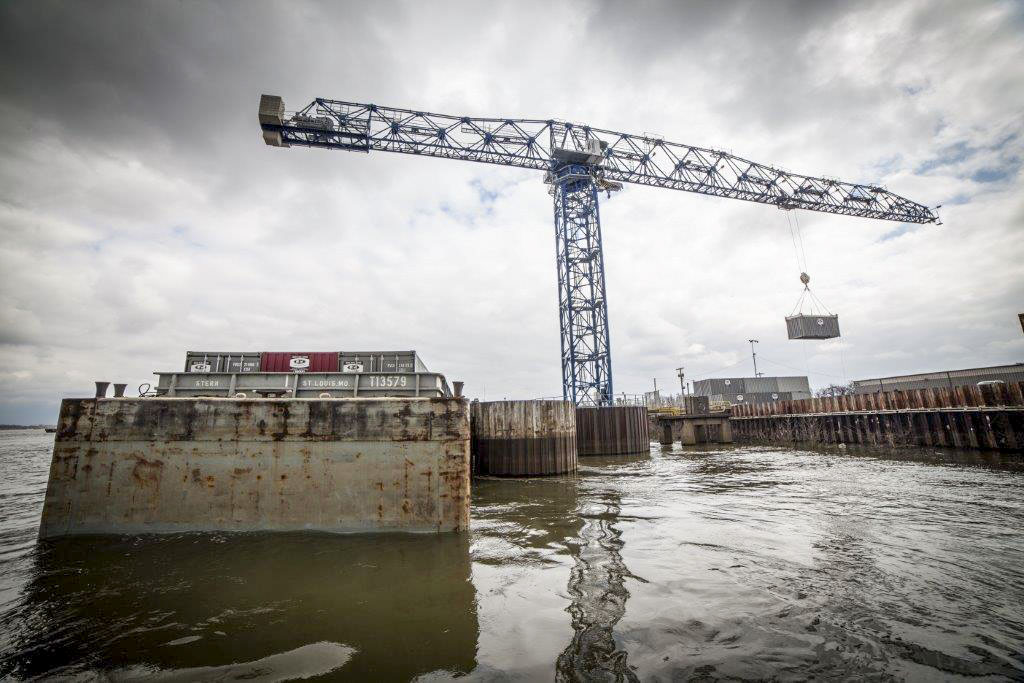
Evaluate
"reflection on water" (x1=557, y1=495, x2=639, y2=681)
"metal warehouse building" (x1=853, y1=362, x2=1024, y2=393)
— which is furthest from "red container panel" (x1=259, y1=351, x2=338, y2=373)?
"metal warehouse building" (x1=853, y1=362, x2=1024, y2=393)

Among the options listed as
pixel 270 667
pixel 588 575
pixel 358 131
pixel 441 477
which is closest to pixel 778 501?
pixel 588 575

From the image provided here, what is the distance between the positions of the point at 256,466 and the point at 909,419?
37068 millimetres

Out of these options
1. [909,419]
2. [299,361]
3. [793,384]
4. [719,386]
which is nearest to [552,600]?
[299,361]

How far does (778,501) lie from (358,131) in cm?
3511

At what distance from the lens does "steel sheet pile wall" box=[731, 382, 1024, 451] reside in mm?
21500

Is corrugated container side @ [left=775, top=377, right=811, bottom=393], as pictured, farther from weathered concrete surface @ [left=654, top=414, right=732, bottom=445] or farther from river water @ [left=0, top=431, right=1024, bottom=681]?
river water @ [left=0, top=431, right=1024, bottom=681]

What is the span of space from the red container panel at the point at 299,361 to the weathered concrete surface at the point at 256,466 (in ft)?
6.65

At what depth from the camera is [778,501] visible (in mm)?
11742

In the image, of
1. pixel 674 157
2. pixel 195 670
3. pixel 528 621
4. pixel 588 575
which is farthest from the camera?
pixel 674 157

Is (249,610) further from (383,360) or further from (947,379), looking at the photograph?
(947,379)

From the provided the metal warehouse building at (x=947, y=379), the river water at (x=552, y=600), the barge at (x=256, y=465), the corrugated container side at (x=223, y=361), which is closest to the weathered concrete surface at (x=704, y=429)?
the metal warehouse building at (x=947, y=379)

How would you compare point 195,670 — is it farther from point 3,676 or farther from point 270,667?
point 3,676

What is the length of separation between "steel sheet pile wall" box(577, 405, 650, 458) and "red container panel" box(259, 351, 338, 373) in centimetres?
1924

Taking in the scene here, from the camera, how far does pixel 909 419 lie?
2681 centimetres
